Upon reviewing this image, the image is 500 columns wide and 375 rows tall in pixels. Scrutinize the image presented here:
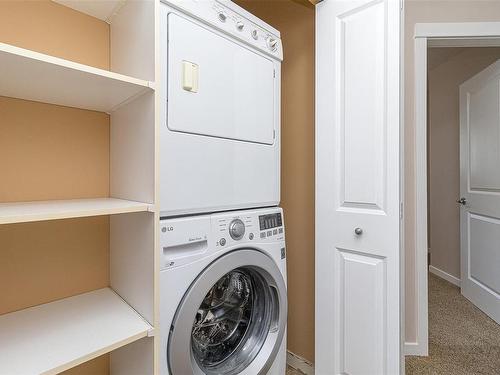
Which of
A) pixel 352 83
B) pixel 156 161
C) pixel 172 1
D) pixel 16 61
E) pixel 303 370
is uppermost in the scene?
pixel 172 1

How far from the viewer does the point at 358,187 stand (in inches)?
54.4

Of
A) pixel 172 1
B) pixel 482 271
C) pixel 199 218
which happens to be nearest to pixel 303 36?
pixel 172 1

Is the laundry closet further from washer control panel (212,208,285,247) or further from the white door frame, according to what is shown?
the white door frame

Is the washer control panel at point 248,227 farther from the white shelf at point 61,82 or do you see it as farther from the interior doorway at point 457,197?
the interior doorway at point 457,197

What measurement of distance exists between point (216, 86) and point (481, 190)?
2632 mm

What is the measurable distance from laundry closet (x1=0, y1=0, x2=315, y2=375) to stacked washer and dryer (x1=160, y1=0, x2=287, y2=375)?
0.04 feet

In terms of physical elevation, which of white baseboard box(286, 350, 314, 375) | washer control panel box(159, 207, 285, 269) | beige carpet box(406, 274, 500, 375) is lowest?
beige carpet box(406, 274, 500, 375)

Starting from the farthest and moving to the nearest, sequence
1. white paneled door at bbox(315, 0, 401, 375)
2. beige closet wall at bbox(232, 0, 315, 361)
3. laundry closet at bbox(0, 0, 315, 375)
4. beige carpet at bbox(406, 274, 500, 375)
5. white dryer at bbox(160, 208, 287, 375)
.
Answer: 1. beige carpet at bbox(406, 274, 500, 375)
2. beige closet wall at bbox(232, 0, 315, 361)
3. white paneled door at bbox(315, 0, 401, 375)
4. white dryer at bbox(160, 208, 287, 375)
5. laundry closet at bbox(0, 0, 315, 375)

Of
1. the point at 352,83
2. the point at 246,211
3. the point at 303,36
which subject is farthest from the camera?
the point at 303,36

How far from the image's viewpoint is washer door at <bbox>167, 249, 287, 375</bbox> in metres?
1.22

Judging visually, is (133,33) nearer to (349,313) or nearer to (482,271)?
(349,313)

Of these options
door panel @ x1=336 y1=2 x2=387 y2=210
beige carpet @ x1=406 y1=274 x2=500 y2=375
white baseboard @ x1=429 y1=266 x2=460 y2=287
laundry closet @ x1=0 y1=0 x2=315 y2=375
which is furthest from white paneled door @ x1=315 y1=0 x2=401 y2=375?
white baseboard @ x1=429 y1=266 x2=460 y2=287

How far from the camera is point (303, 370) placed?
5.61ft

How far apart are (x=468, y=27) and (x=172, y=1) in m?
2.00
